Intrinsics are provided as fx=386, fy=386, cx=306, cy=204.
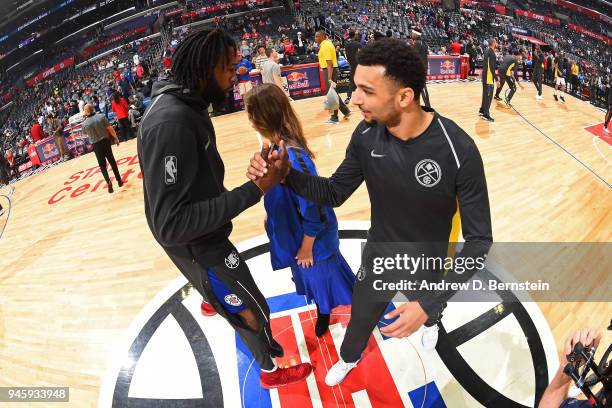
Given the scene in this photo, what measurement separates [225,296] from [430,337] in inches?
58.5

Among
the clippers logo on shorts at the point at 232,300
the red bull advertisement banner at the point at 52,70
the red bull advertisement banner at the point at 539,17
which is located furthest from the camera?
the red bull advertisement banner at the point at 52,70

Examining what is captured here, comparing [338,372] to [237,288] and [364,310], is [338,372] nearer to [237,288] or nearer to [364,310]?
[364,310]

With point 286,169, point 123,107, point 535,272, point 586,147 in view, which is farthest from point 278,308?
point 123,107

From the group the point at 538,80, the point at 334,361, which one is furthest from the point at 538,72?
the point at 334,361

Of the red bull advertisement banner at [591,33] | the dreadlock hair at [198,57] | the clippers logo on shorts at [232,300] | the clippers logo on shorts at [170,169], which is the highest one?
the dreadlock hair at [198,57]

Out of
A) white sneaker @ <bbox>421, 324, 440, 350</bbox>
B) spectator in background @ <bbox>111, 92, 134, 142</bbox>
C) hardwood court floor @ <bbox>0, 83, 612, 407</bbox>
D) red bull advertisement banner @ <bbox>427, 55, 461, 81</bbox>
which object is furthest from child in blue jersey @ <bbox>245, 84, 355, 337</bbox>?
red bull advertisement banner @ <bbox>427, 55, 461, 81</bbox>

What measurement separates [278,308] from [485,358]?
153 centimetres

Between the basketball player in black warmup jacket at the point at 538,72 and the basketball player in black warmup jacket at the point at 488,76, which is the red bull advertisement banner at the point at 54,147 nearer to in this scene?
the basketball player in black warmup jacket at the point at 488,76

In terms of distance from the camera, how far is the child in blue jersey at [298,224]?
6.77 feet

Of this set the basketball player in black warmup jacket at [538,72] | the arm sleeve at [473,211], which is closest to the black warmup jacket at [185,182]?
the arm sleeve at [473,211]

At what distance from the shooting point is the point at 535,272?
3420 mm

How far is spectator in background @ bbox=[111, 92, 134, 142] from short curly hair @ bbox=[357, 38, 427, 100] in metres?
7.75

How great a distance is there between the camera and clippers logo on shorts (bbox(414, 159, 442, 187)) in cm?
158

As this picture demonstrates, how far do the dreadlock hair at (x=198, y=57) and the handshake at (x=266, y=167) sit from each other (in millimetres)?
413
